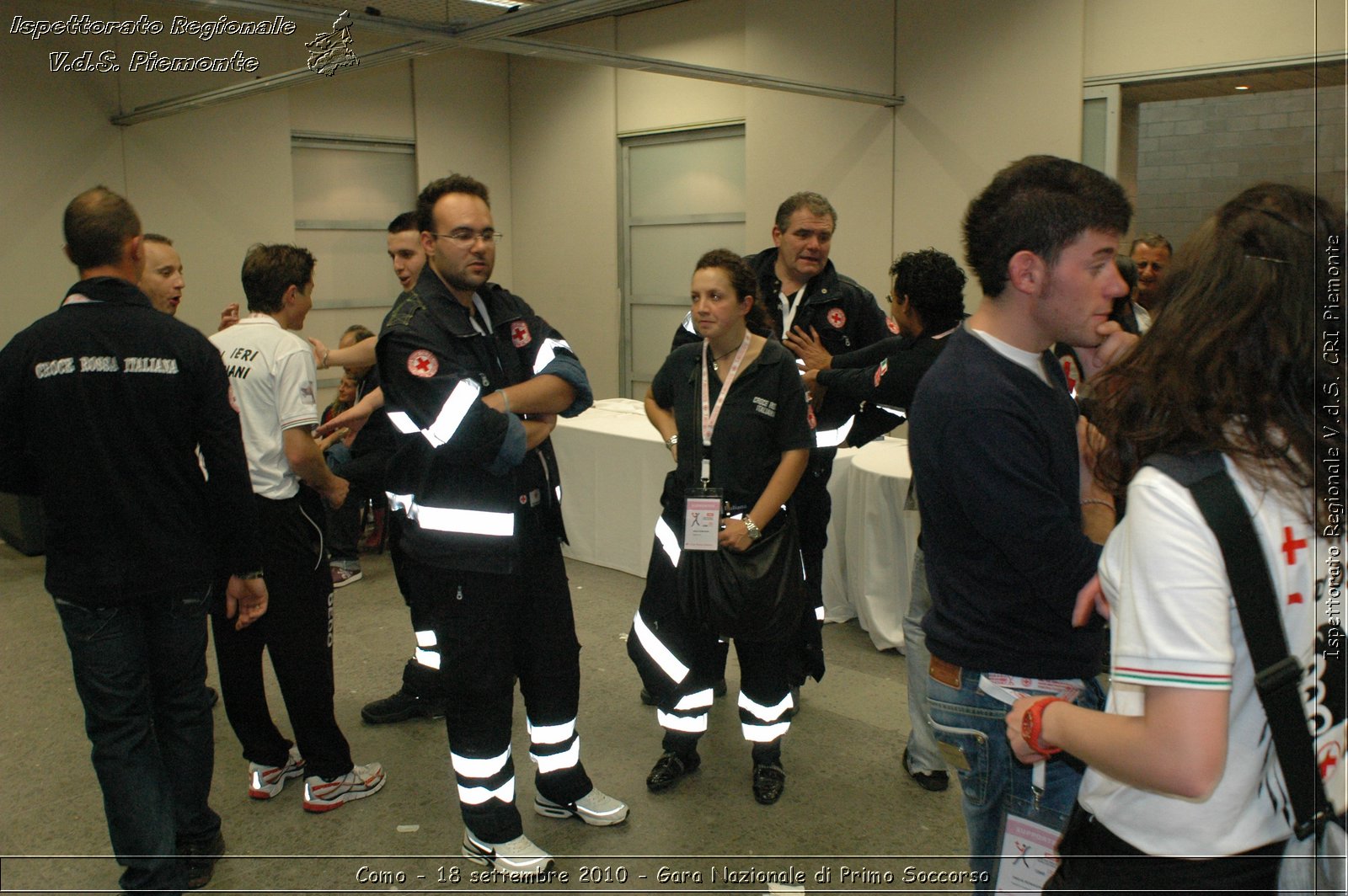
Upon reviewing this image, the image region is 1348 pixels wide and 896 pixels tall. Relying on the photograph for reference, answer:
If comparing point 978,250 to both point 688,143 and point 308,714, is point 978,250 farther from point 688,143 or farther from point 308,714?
point 688,143

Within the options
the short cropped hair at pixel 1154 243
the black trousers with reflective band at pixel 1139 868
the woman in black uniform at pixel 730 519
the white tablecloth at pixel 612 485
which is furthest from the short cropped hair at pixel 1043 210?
the short cropped hair at pixel 1154 243

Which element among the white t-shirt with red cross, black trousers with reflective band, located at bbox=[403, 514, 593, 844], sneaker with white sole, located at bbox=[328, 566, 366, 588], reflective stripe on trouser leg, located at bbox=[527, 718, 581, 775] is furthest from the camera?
sneaker with white sole, located at bbox=[328, 566, 366, 588]

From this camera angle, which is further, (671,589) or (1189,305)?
(671,589)

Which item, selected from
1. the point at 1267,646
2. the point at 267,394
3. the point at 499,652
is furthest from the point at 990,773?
the point at 267,394

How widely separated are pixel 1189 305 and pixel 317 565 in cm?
254

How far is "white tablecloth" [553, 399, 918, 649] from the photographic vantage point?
4.15 meters

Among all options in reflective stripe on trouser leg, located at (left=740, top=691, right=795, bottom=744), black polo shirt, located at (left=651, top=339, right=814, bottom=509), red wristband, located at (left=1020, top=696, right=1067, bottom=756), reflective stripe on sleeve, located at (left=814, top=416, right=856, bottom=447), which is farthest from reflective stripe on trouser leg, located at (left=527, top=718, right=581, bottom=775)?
red wristband, located at (left=1020, top=696, right=1067, bottom=756)

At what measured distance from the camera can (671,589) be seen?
3020 mm

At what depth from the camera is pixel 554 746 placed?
2.74m

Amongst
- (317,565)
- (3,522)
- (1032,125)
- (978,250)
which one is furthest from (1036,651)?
(3,522)

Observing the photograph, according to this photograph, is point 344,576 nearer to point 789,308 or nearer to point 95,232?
point 789,308

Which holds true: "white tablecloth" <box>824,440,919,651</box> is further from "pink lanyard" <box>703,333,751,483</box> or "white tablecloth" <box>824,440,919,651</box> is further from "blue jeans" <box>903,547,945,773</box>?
"pink lanyard" <box>703,333,751,483</box>

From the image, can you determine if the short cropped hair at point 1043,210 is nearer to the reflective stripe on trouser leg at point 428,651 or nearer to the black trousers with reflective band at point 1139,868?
the black trousers with reflective band at point 1139,868

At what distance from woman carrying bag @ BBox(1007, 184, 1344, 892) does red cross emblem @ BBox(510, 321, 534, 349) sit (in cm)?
176
